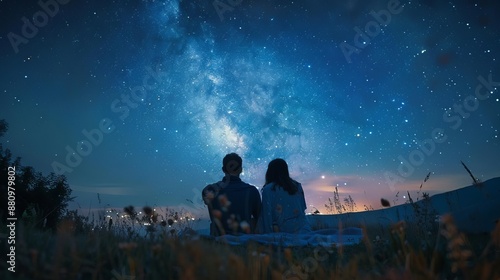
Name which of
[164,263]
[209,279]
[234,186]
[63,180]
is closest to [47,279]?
[164,263]

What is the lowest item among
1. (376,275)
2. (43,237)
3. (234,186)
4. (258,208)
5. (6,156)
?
(376,275)

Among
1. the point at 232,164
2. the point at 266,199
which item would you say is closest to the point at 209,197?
the point at 266,199

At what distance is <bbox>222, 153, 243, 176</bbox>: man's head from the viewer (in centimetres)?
764

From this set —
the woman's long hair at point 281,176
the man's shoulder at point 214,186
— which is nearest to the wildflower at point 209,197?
the man's shoulder at point 214,186

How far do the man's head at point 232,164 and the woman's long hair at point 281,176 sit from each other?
67 centimetres

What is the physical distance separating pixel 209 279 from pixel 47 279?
37.1 inches

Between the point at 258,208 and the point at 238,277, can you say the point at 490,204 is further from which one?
the point at 238,277

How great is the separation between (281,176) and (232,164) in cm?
111

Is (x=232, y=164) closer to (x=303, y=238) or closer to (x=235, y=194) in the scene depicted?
(x=235, y=194)

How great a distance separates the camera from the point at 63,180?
20.5m

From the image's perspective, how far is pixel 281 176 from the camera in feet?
24.6

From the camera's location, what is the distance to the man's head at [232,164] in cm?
764

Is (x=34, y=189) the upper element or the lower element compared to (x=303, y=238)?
upper

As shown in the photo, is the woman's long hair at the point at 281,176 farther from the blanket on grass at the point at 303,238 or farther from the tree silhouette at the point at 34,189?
the tree silhouette at the point at 34,189
